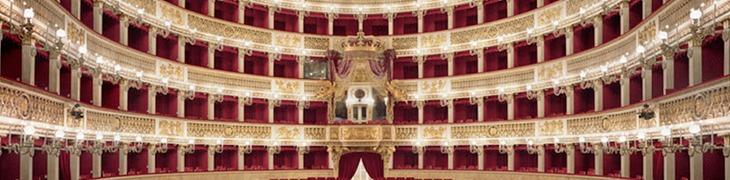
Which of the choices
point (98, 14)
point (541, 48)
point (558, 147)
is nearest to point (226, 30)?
point (98, 14)

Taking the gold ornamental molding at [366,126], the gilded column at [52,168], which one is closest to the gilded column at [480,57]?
the gold ornamental molding at [366,126]

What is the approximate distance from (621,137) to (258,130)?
2139 centimetres

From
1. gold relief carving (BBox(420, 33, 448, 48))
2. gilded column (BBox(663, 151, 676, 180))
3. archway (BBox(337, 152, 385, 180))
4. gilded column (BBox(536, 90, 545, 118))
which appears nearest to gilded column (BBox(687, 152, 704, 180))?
gilded column (BBox(663, 151, 676, 180))

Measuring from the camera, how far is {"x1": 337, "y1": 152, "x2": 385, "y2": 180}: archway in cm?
4838

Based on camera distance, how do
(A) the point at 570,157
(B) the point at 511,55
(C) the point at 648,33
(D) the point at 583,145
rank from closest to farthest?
1. (C) the point at 648,33
2. (D) the point at 583,145
3. (A) the point at 570,157
4. (B) the point at 511,55

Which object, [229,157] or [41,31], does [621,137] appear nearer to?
[41,31]

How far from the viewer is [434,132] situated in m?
48.2

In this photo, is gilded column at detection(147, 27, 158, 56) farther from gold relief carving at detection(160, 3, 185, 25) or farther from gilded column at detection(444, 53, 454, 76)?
gilded column at detection(444, 53, 454, 76)

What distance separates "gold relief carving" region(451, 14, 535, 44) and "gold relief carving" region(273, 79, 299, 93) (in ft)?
28.8

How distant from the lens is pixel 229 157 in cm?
4697

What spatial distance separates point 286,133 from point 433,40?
30.7 ft

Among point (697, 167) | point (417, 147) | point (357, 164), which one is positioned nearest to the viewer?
point (697, 167)

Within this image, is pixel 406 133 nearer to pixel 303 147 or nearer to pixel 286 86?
pixel 303 147

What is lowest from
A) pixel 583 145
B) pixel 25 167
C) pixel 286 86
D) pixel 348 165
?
pixel 348 165
